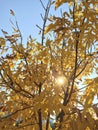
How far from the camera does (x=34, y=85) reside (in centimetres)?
351

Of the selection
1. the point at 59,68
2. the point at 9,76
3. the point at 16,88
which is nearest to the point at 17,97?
the point at 16,88

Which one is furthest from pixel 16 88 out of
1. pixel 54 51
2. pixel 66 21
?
pixel 66 21

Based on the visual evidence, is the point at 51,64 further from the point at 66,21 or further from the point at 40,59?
the point at 66,21

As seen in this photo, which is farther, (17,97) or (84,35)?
(17,97)

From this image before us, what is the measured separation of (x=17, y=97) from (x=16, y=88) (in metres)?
0.22

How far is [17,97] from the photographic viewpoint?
3.68m

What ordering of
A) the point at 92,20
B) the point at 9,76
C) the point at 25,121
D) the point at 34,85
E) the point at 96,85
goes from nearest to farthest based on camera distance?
the point at 96,85 < the point at 92,20 < the point at 9,76 < the point at 34,85 < the point at 25,121

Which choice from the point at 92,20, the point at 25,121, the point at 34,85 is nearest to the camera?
the point at 92,20

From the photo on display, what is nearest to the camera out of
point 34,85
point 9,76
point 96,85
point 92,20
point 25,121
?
point 96,85

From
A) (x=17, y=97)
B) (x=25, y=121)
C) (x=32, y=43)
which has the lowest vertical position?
(x=25, y=121)

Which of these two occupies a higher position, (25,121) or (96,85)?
(25,121)

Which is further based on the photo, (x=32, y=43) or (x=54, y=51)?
(x=32, y=43)

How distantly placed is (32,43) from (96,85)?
5.61 ft

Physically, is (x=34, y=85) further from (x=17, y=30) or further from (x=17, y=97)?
(x=17, y=30)
